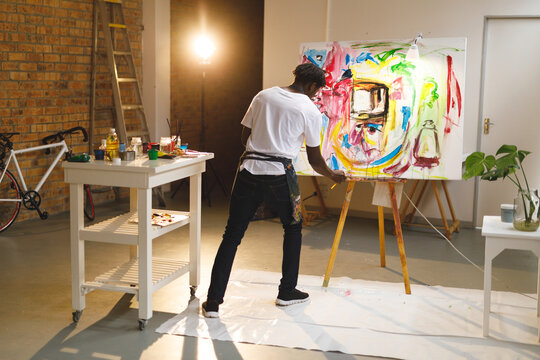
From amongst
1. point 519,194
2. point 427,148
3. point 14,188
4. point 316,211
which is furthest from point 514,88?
point 14,188

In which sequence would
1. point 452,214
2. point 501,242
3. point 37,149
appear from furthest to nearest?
point 452,214 → point 37,149 → point 501,242

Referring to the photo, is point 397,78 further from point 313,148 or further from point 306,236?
point 313,148

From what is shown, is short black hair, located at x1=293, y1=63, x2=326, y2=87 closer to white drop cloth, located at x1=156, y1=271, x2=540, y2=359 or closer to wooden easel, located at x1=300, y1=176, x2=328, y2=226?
white drop cloth, located at x1=156, y1=271, x2=540, y2=359

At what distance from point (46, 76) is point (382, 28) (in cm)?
324

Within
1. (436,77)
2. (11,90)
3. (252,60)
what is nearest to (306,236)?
(436,77)

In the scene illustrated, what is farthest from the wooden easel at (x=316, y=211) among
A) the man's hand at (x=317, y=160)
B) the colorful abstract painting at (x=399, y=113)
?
the man's hand at (x=317, y=160)

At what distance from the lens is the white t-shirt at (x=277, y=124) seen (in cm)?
346

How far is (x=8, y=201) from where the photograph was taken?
5.59m

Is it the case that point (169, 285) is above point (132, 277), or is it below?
below

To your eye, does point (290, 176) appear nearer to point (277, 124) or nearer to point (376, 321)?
point (277, 124)

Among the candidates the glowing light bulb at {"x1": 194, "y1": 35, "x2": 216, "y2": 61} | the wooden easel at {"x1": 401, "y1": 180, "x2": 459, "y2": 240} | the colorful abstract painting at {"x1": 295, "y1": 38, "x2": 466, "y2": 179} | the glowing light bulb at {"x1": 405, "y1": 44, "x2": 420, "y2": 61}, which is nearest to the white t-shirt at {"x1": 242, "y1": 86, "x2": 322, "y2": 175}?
the colorful abstract painting at {"x1": 295, "y1": 38, "x2": 466, "y2": 179}

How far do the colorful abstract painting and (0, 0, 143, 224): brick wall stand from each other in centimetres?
261

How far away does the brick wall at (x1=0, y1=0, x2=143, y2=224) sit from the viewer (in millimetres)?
5656

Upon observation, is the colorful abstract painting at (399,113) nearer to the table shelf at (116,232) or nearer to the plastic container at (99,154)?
the table shelf at (116,232)
